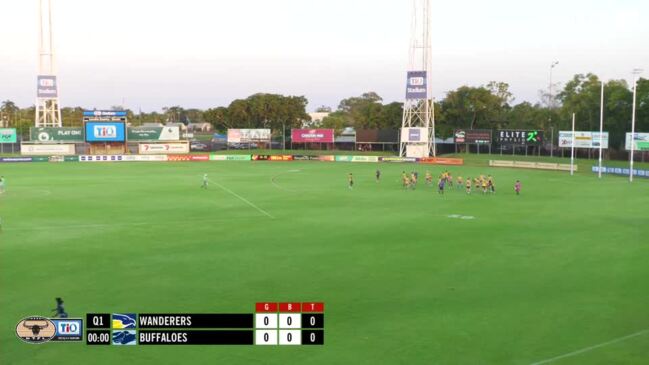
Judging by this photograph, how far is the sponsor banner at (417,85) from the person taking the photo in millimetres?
99312

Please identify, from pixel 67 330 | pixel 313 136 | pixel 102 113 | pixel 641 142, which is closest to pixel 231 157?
pixel 313 136

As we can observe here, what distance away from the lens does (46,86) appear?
106125 millimetres

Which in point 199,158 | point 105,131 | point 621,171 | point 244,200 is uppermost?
point 105,131

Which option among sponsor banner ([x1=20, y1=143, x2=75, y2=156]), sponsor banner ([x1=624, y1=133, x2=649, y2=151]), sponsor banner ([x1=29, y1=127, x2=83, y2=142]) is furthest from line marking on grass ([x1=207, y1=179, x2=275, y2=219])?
sponsor banner ([x1=29, y1=127, x2=83, y2=142])

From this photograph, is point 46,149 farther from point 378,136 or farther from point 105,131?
point 378,136

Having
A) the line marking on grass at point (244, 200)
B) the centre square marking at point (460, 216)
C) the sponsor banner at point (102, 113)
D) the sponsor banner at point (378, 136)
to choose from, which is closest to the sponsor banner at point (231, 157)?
the sponsor banner at point (102, 113)

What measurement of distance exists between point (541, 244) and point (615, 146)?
71682mm

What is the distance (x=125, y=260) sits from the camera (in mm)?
23969

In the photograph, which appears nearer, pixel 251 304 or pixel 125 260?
pixel 251 304

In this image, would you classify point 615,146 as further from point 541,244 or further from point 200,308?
point 200,308

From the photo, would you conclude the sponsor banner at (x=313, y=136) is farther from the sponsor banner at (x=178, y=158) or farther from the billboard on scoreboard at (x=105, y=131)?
the billboard on scoreboard at (x=105, y=131)

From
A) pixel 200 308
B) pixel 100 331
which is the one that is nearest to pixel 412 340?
pixel 200 308

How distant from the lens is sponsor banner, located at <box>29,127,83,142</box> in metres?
99.9

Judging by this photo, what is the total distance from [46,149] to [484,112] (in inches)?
3162
